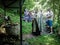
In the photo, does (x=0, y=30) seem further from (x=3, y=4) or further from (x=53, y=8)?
(x=53, y=8)

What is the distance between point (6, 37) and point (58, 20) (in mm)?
2870

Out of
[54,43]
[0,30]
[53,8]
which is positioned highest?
[53,8]

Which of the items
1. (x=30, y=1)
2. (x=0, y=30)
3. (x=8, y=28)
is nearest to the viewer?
(x=0, y=30)

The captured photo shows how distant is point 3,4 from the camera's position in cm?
824

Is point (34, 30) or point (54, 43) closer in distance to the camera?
point (54, 43)

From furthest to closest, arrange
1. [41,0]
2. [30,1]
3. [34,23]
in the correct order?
1. [30,1]
2. [34,23]
3. [41,0]

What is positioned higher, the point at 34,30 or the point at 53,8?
the point at 53,8

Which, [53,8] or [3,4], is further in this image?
[53,8]

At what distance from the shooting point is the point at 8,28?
29.0ft

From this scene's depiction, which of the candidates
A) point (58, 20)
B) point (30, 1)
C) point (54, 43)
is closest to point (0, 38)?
point (54, 43)

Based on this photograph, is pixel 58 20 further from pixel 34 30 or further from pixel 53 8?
pixel 34 30

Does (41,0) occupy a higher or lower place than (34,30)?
higher

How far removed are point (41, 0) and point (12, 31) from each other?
2034 millimetres

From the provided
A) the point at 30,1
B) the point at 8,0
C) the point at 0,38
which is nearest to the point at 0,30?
the point at 0,38
